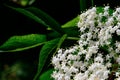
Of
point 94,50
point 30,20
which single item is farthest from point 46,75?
point 30,20

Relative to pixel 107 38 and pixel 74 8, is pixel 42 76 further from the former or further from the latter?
pixel 74 8

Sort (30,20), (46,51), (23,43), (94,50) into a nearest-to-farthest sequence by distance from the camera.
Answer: (94,50) < (46,51) < (23,43) < (30,20)

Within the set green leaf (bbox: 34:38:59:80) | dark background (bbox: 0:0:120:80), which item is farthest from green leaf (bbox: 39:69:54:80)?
dark background (bbox: 0:0:120:80)

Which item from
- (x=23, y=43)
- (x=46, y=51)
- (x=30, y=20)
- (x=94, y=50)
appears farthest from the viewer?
(x=30, y=20)

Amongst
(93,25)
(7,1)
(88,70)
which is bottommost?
(88,70)

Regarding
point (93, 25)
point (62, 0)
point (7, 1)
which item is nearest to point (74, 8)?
point (62, 0)

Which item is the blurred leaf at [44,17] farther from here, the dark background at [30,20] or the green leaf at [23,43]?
the dark background at [30,20]

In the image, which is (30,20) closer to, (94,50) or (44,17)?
(44,17)

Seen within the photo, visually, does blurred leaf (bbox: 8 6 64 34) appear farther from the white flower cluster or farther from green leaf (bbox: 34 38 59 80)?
the white flower cluster
